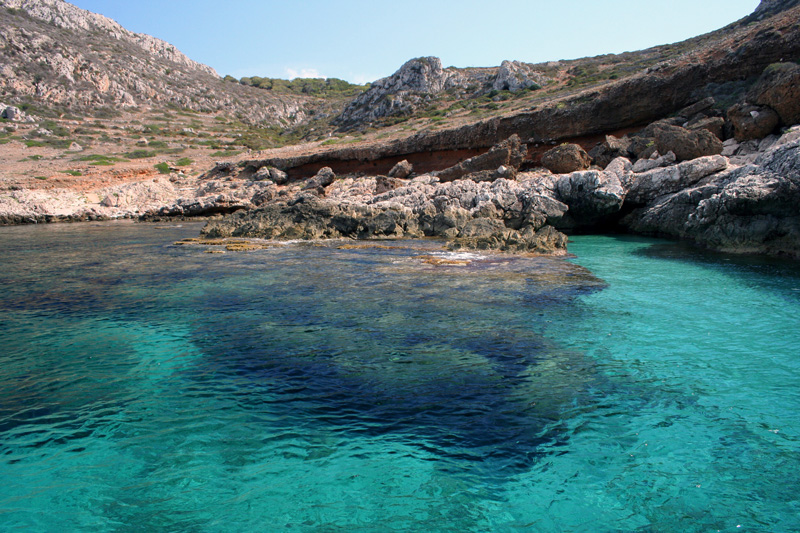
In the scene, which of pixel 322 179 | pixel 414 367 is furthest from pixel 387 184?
pixel 414 367

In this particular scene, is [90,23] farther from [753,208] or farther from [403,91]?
[753,208]

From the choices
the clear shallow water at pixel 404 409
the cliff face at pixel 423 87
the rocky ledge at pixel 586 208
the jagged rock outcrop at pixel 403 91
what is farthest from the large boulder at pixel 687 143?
the jagged rock outcrop at pixel 403 91

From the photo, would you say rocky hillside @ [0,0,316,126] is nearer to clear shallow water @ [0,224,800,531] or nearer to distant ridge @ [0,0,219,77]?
distant ridge @ [0,0,219,77]

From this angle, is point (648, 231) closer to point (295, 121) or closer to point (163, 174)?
point (163, 174)

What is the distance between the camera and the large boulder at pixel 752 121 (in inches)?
624

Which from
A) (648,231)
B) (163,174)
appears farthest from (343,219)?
(163,174)

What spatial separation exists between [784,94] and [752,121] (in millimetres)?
1118

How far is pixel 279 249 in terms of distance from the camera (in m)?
15.4

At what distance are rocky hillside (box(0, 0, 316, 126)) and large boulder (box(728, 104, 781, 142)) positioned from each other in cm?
6445

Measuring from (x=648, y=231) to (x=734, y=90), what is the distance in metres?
9.51

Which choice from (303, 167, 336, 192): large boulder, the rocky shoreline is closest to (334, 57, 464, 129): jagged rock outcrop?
(303, 167, 336, 192): large boulder

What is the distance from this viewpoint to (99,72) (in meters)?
59.9

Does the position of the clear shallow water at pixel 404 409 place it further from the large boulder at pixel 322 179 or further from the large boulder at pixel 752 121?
the large boulder at pixel 322 179

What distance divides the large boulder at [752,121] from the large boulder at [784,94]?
0.21 metres
